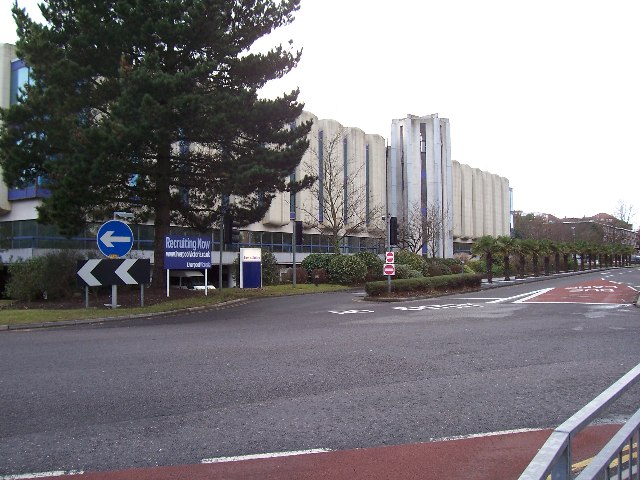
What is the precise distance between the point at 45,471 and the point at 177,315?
13.4 meters

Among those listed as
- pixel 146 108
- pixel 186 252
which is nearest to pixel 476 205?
pixel 186 252

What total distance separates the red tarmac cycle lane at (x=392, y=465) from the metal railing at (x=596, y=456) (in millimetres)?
1196

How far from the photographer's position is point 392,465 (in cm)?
427

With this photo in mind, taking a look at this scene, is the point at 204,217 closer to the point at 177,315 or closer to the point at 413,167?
the point at 177,315

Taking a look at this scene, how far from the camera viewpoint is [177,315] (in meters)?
17.4

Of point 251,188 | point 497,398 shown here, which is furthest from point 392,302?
point 497,398

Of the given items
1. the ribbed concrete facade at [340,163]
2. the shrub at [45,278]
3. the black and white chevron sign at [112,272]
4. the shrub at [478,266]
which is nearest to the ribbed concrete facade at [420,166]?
the ribbed concrete facade at [340,163]

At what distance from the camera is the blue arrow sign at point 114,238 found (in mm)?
16828

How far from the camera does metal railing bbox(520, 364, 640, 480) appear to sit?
2.15 m

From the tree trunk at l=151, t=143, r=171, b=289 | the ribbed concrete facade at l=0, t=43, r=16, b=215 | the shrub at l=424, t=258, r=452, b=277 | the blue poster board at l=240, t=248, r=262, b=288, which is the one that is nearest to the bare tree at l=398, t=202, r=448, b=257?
the shrub at l=424, t=258, r=452, b=277

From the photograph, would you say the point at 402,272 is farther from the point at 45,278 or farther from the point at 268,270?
the point at 45,278

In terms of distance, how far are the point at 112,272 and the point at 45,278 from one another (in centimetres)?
486

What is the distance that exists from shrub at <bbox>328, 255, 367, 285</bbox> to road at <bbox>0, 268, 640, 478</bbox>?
21192mm

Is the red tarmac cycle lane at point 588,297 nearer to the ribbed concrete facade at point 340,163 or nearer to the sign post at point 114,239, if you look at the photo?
the sign post at point 114,239
